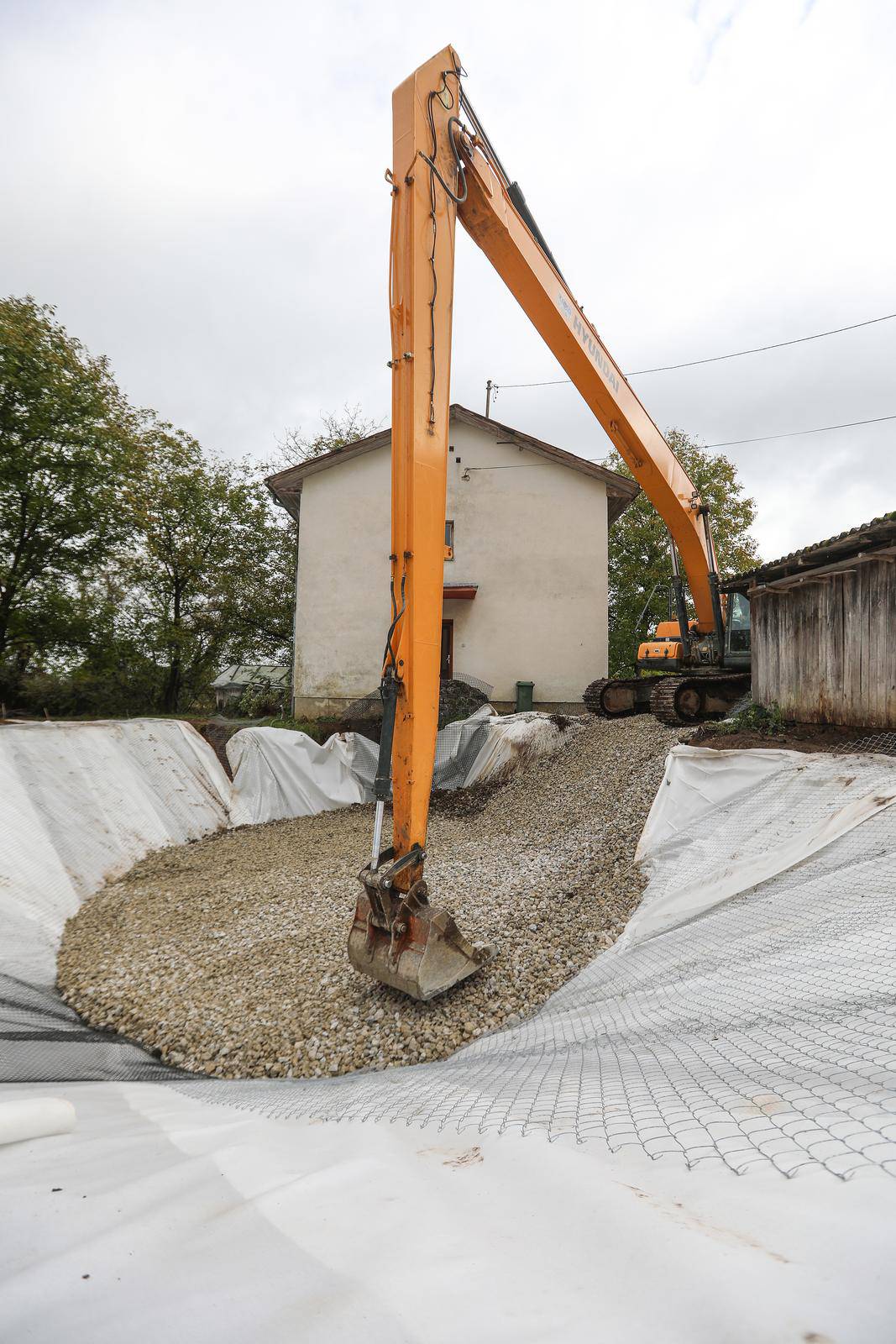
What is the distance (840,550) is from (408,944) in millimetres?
5557

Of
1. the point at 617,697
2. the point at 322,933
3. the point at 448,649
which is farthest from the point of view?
the point at 448,649

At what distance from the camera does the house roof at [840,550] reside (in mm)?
5426

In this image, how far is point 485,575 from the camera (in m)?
14.3

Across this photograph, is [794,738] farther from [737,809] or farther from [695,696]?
[695,696]

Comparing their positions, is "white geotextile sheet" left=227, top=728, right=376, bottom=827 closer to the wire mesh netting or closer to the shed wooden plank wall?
the wire mesh netting

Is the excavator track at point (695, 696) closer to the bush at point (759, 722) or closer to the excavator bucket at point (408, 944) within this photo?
the bush at point (759, 722)

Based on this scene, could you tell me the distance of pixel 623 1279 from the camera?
0.88m

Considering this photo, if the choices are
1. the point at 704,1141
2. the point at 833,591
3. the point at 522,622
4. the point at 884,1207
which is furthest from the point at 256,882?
the point at 522,622

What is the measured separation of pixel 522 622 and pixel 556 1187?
13.3 metres

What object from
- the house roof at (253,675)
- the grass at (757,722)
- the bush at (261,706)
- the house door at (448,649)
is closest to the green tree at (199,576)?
the house roof at (253,675)

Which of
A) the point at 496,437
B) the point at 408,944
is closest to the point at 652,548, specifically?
the point at 496,437

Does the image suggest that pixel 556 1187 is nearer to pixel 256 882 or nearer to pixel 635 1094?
pixel 635 1094

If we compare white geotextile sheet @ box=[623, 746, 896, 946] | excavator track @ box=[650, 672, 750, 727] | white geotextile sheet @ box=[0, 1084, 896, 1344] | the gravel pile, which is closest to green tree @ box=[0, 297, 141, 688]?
the gravel pile

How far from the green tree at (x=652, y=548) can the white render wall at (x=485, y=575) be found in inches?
404
